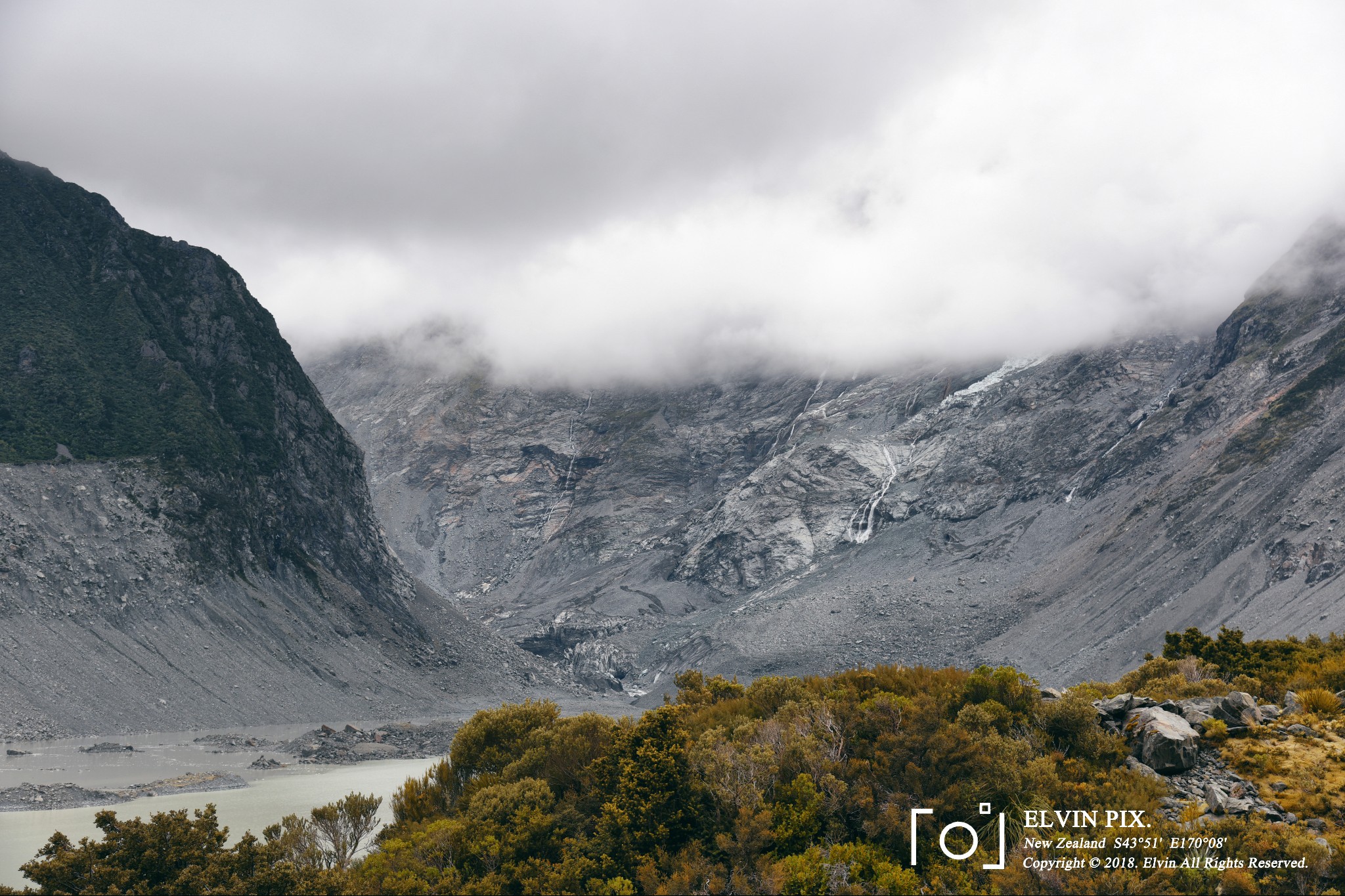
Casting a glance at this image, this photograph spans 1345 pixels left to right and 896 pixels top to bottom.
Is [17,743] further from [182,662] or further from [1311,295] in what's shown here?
[1311,295]

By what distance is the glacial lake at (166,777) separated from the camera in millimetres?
46781

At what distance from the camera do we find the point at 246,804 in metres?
57.9

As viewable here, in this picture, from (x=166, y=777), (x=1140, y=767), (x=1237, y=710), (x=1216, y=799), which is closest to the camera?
(x=1216, y=799)

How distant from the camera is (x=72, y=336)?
432ft

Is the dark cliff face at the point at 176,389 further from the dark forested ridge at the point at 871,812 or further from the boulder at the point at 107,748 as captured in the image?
the dark forested ridge at the point at 871,812

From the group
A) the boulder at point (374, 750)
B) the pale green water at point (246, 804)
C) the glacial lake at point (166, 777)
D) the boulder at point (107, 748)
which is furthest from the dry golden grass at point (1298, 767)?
the boulder at point (107, 748)

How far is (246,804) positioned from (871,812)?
45.7 m

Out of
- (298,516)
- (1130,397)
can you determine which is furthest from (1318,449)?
(298,516)

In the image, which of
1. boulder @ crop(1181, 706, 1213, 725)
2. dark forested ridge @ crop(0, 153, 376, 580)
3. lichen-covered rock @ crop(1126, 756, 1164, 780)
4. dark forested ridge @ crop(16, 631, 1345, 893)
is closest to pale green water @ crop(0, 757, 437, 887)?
dark forested ridge @ crop(16, 631, 1345, 893)

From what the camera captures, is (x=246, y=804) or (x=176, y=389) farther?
(x=176, y=389)

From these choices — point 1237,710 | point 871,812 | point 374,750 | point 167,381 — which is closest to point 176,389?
point 167,381

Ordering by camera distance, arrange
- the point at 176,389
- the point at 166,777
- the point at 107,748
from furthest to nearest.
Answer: the point at 176,389 < the point at 107,748 < the point at 166,777

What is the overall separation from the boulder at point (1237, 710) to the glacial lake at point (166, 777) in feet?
139

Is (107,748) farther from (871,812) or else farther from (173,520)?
(871,812)
